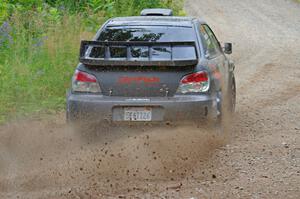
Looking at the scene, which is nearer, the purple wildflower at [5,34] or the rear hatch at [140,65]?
the rear hatch at [140,65]

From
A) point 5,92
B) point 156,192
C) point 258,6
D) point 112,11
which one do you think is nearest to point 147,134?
point 156,192

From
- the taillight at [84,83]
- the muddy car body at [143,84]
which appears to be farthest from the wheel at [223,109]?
the taillight at [84,83]

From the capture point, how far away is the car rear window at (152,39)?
8.03 metres

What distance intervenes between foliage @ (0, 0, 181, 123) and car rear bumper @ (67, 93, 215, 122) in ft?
7.78

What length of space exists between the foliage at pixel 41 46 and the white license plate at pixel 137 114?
2711mm

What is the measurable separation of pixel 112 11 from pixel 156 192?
39.5 ft

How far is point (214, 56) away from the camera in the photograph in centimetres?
898

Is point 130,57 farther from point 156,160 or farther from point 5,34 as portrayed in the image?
point 5,34

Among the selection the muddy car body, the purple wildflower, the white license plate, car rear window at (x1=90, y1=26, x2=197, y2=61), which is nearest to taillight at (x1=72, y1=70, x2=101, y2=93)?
the muddy car body

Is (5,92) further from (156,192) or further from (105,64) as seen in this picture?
(156,192)

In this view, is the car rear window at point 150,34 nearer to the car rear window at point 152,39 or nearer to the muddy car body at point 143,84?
the car rear window at point 152,39

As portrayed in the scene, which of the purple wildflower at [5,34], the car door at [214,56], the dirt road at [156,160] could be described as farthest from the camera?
the purple wildflower at [5,34]

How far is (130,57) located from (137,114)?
66cm

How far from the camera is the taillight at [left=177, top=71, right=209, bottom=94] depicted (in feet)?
25.9
